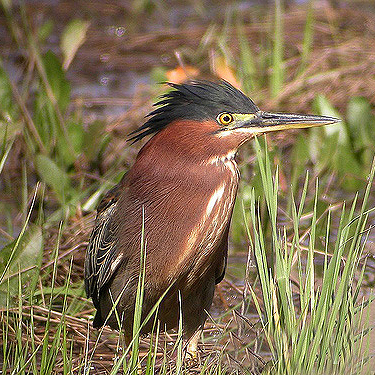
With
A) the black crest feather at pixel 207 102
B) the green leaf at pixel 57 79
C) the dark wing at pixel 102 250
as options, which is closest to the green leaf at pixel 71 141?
the green leaf at pixel 57 79

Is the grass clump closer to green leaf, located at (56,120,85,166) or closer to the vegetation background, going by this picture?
the vegetation background

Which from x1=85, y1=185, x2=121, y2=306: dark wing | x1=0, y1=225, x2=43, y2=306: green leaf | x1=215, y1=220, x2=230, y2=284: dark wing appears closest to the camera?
x1=215, y1=220, x2=230, y2=284: dark wing

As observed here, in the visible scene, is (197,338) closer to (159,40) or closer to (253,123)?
(253,123)

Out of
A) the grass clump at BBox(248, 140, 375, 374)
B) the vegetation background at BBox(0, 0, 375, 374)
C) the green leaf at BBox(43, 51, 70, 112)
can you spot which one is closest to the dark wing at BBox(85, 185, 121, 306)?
the vegetation background at BBox(0, 0, 375, 374)

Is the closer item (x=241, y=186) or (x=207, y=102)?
(x=207, y=102)

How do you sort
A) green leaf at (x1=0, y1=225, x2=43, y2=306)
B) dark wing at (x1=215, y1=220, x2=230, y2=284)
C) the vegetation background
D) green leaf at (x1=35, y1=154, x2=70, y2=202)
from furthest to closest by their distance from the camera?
Result: green leaf at (x1=35, y1=154, x2=70, y2=202), green leaf at (x1=0, y1=225, x2=43, y2=306), dark wing at (x1=215, y1=220, x2=230, y2=284), the vegetation background

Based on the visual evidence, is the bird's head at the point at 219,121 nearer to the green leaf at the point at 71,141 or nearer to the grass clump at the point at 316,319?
the grass clump at the point at 316,319

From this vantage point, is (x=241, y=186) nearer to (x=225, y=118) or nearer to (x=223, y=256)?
(x=223, y=256)

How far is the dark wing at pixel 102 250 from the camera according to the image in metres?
3.65

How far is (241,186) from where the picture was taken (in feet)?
16.8

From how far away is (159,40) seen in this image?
338 inches

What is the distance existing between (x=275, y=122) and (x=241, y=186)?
172cm

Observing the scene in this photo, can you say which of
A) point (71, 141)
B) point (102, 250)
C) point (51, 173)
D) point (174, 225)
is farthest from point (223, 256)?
point (71, 141)

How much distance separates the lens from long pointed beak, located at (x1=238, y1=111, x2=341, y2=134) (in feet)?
11.1
